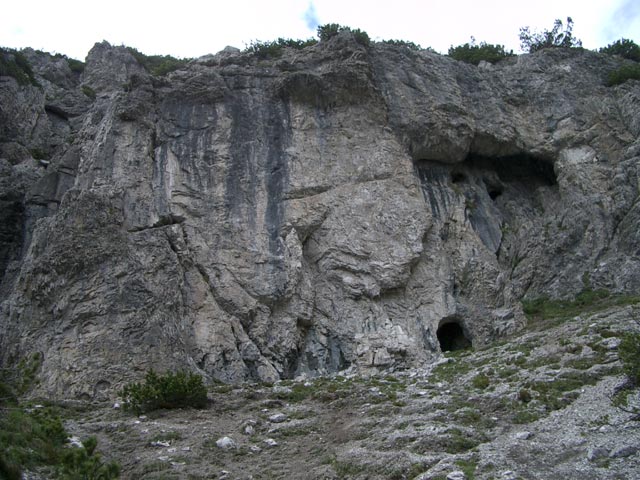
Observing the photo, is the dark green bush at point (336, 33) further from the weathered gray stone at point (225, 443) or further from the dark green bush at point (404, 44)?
the weathered gray stone at point (225, 443)

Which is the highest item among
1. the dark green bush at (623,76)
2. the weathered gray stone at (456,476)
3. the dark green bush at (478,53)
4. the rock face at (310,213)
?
the dark green bush at (478,53)

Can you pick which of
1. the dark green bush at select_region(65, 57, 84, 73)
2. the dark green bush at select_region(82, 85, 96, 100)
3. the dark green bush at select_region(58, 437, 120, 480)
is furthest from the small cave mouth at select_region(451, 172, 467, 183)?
the dark green bush at select_region(65, 57, 84, 73)

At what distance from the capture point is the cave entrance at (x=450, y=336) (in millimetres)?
32941

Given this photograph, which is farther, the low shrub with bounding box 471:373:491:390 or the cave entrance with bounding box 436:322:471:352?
the cave entrance with bounding box 436:322:471:352

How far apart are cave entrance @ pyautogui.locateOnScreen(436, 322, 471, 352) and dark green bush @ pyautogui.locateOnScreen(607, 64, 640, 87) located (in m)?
19.1

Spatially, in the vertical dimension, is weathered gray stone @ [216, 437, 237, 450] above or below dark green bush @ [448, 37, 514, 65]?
below

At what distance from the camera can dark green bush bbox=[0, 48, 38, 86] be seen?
145 ft

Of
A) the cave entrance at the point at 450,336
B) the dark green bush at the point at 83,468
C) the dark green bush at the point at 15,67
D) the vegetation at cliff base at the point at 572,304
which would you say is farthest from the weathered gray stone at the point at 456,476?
the dark green bush at the point at 15,67

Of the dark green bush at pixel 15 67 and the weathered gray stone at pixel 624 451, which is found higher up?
the dark green bush at pixel 15 67

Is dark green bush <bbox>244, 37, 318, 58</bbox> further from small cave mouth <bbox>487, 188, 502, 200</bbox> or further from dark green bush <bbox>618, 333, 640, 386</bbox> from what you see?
dark green bush <bbox>618, 333, 640, 386</bbox>

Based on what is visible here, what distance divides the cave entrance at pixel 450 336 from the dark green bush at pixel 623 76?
752 inches

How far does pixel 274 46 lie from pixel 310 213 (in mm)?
13048

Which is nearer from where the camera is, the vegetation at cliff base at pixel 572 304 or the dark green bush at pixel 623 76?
the vegetation at cliff base at pixel 572 304

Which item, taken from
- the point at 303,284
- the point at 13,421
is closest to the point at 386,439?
the point at 13,421
